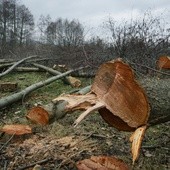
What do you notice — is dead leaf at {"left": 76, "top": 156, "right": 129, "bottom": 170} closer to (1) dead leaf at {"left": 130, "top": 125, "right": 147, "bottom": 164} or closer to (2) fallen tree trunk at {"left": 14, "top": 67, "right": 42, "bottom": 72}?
(1) dead leaf at {"left": 130, "top": 125, "right": 147, "bottom": 164}

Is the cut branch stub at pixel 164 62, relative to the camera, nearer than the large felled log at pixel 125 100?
No

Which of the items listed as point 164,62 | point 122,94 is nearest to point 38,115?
point 122,94

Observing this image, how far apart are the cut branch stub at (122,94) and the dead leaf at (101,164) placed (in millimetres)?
384

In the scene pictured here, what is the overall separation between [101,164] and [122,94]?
2.23 ft

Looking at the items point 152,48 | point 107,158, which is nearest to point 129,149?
point 107,158

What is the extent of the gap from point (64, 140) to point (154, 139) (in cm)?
115

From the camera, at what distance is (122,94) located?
2924mm

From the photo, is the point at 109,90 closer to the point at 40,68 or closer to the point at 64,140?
the point at 64,140

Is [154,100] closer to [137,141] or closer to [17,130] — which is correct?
[137,141]

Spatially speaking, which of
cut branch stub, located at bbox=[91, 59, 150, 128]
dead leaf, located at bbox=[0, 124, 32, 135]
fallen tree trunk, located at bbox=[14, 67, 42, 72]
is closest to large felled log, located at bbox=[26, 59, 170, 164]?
cut branch stub, located at bbox=[91, 59, 150, 128]

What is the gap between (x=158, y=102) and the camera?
2.94m

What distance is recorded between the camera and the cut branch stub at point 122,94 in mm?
2811

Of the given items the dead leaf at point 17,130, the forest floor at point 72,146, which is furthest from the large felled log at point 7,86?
the dead leaf at point 17,130

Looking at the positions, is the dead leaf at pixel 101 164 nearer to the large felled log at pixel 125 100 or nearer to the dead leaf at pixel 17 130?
the large felled log at pixel 125 100
